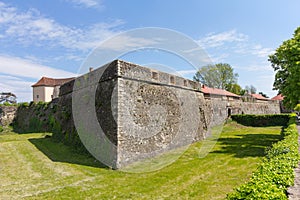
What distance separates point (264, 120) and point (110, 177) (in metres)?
23.5

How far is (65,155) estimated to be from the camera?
369 inches

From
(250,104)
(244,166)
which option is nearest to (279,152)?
(244,166)

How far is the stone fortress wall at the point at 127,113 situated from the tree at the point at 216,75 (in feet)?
102

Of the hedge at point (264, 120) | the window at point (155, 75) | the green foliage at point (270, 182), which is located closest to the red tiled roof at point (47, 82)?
the hedge at point (264, 120)

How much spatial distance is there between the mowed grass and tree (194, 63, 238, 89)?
3522 cm

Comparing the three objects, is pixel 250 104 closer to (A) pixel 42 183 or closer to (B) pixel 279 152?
(B) pixel 279 152

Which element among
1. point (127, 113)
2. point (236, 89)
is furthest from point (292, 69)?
point (236, 89)

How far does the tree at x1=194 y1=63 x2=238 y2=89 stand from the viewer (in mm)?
43412

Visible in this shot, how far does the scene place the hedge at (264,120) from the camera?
24703 mm

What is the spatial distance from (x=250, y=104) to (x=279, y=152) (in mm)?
28859

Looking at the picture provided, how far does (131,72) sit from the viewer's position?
29.0 feet

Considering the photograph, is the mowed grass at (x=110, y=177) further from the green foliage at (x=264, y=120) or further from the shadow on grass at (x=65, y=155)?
the green foliage at (x=264, y=120)

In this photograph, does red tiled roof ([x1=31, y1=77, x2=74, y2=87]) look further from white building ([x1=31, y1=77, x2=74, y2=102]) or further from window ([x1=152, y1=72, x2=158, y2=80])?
window ([x1=152, y1=72, x2=158, y2=80])

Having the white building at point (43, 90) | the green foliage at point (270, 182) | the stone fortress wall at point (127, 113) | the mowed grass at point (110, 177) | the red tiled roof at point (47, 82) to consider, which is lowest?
the mowed grass at point (110, 177)
